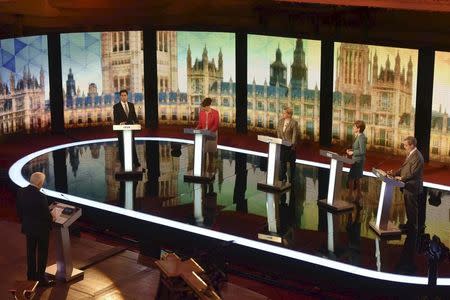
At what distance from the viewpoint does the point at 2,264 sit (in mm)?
9961

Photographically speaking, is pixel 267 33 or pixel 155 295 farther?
pixel 267 33

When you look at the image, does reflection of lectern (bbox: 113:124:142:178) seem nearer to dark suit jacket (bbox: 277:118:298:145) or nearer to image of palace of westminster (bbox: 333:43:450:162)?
dark suit jacket (bbox: 277:118:298:145)

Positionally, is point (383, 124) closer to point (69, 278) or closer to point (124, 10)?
point (124, 10)

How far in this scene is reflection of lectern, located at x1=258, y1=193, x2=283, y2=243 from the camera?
34.7 feet

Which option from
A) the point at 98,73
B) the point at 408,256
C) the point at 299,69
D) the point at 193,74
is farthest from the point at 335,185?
the point at 98,73

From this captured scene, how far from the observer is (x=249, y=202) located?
481 inches

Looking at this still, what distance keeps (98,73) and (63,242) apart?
951 cm

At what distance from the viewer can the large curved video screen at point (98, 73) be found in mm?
17703

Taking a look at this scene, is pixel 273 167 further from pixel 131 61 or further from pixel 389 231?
pixel 131 61

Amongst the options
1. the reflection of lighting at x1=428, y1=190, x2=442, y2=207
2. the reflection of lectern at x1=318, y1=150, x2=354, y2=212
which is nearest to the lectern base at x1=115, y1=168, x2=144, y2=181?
the reflection of lectern at x1=318, y1=150, x2=354, y2=212

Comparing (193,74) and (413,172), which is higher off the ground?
(193,74)

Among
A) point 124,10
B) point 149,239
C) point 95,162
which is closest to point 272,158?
point 149,239

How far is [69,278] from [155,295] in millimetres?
1173

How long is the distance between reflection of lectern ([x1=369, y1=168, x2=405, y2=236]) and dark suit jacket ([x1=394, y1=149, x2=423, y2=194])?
0.23 metres
